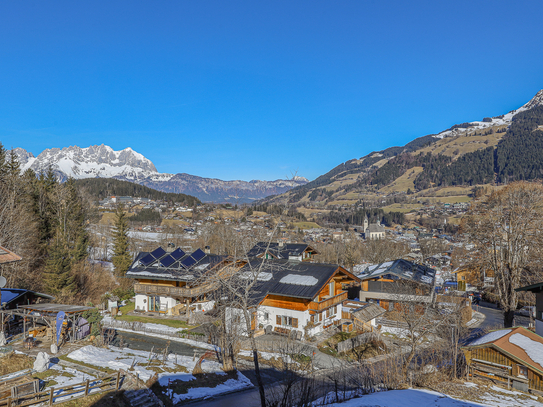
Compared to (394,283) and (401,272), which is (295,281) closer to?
(394,283)

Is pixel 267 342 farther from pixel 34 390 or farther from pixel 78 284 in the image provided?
pixel 78 284

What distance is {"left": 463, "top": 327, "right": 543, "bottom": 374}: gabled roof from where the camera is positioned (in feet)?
64.1

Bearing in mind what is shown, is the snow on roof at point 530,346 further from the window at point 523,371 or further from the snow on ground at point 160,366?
the snow on ground at point 160,366

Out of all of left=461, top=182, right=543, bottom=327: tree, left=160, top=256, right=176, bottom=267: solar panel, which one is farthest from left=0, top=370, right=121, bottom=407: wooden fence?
left=461, top=182, right=543, bottom=327: tree

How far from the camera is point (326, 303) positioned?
33.3 meters

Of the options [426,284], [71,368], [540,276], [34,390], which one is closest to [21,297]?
[71,368]

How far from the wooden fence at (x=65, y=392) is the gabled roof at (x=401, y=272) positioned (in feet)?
111

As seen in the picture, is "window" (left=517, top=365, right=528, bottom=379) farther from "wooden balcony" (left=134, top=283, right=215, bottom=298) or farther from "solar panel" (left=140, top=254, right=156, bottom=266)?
"solar panel" (left=140, top=254, right=156, bottom=266)

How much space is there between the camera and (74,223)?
163 feet

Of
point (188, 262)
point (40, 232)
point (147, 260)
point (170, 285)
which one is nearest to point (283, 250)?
point (188, 262)

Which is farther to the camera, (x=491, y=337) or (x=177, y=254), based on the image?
(x=177, y=254)

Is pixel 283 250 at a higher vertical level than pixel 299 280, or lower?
higher

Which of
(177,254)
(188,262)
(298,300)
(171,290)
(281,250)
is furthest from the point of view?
(281,250)

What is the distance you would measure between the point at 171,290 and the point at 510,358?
3254cm
